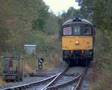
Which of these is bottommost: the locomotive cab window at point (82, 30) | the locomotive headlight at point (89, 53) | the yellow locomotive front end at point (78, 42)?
the locomotive headlight at point (89, 53)

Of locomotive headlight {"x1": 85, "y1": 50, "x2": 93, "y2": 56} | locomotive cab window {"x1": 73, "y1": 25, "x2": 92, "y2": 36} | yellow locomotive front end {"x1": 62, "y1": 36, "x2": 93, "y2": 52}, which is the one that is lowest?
locomotive headlight {"x1": 85, "y1": 50, "x2": 93, "y2": 56}

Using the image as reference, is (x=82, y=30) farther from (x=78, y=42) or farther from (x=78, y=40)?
(x=78, y=42)

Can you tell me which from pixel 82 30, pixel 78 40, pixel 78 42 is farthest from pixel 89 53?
pixel 82 30

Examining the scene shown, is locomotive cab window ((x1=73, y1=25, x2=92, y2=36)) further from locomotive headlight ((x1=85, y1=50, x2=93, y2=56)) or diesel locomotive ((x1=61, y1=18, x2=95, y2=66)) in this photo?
locomotive headlight ((x1=85, y1=50, x2=93, y2=56))

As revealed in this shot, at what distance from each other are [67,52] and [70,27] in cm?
173

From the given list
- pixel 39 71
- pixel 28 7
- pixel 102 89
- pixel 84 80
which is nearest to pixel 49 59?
pixel 39 71

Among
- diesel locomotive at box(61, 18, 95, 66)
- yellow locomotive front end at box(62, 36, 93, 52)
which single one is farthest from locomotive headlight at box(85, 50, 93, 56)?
yellow locomotive front end at box(62, 36, 93, 52)

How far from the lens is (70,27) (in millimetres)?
36156

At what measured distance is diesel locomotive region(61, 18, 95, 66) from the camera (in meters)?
35.7

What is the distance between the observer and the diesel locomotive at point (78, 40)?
35719 millimetres

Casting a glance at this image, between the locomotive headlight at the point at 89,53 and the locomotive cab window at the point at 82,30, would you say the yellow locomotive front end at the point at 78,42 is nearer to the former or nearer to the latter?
the locomotive headlight at the point at 89,53

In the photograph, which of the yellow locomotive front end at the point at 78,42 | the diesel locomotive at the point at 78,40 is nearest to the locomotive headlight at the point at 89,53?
the diesel locomotive at the point at 78,40

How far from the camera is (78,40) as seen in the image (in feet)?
117

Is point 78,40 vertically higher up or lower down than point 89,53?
higher up
